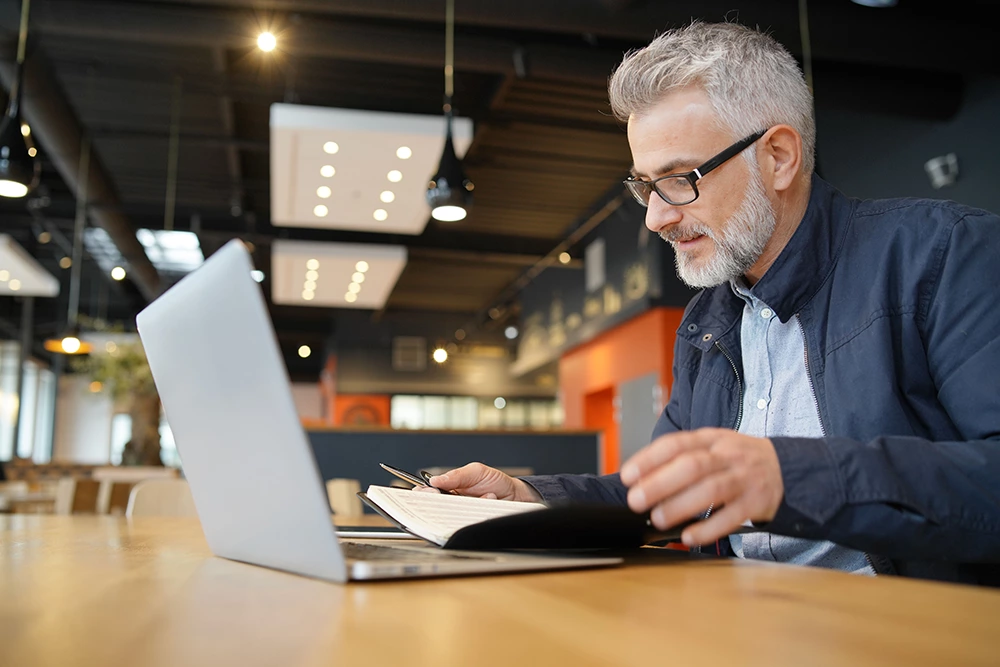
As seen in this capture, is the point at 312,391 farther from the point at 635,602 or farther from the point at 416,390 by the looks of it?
the point at 635,602

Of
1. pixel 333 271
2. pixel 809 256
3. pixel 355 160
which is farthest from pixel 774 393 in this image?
pixel 333 271

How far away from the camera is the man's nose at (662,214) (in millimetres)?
1461

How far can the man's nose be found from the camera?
146cm

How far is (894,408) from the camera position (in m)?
1.17

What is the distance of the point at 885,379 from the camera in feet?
3.84

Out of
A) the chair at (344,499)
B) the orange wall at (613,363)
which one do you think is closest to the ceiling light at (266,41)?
the chair at (344,499)

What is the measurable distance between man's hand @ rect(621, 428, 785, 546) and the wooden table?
0.05 metres

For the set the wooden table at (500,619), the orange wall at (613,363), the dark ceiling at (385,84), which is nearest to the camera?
the wooden table at (500,619)

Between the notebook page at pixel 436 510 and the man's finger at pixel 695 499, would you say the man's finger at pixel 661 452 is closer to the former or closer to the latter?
the man's finger at pixel 695 499

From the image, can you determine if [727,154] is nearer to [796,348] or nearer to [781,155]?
[781,155]

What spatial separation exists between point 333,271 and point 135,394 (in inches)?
135

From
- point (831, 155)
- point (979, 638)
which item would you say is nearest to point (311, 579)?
point (979, 638)

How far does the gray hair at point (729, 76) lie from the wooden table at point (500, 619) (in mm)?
854

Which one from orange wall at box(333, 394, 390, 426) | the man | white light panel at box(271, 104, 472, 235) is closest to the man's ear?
the man
